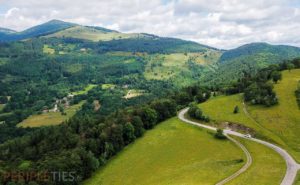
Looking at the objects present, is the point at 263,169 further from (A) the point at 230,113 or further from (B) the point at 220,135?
(A) the point at 230,113

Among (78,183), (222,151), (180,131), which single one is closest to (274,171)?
(222,151)

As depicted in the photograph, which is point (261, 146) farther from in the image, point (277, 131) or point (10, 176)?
point (10, 176)

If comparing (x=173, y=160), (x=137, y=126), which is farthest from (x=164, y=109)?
(x=173, y=160)

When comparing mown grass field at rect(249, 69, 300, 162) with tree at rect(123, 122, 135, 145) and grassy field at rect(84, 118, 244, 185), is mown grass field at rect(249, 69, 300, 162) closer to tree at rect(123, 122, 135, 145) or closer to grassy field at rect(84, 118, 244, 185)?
grassy field at rect(84, 118, 244, 185)

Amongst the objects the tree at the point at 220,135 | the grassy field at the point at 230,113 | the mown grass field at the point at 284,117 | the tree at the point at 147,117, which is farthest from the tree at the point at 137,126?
the mown grass field at the point at 284,117

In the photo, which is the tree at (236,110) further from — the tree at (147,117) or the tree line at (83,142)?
the tree at (147,117)

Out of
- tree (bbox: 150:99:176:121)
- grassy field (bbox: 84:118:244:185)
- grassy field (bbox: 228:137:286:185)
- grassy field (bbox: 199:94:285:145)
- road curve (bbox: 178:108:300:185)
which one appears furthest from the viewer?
tree (bbox: 150:99:176:121)

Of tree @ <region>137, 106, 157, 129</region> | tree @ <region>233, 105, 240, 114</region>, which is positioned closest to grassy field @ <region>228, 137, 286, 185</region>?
tree @ <region>233, 105, 240, 114</region>
